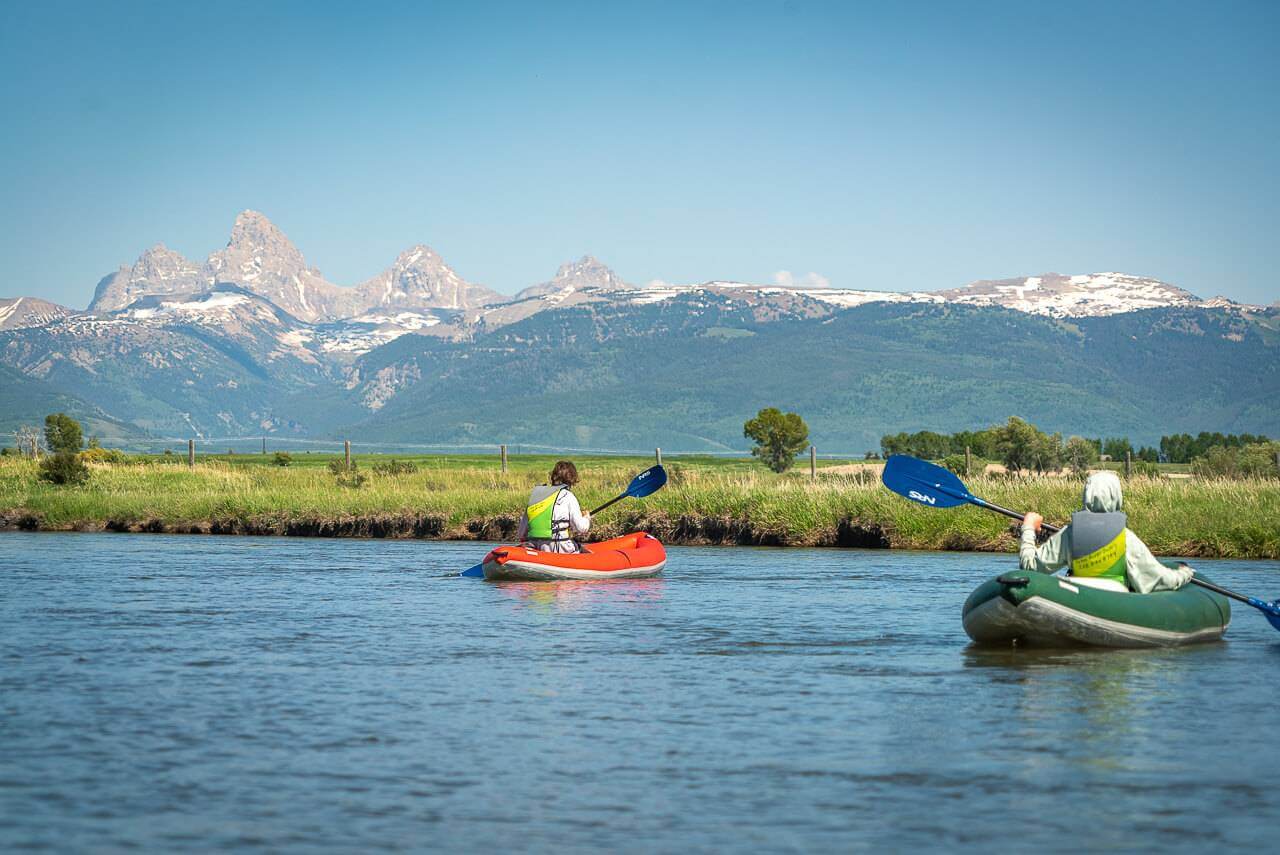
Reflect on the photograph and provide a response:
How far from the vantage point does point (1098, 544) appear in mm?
14477

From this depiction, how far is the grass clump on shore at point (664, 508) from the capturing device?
2604cm

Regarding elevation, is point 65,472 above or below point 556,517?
above

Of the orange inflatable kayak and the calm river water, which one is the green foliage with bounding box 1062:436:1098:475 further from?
the calm river water

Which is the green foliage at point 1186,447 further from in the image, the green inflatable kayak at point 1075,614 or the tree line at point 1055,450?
the green inflatable kayak at point 1075,614

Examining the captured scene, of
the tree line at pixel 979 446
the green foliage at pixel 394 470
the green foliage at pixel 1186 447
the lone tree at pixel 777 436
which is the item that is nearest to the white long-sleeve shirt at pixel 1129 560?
the green foliage at pixel 394 470

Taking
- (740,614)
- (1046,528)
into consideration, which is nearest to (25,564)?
(740,614)

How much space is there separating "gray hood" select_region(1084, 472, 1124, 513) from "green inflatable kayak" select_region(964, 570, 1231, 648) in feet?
2.30

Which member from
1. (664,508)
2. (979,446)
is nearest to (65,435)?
(979,446)

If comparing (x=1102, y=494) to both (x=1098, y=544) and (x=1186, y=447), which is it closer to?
(x=1098, y=544)

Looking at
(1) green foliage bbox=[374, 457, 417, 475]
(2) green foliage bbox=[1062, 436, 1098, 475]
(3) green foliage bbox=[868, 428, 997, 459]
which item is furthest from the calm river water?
(3) green foliage bbox=[868, 428, 997, 459]

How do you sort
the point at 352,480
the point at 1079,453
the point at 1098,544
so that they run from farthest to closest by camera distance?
the point at 1079,453 → the point at 352,480 → the point at 1098,544

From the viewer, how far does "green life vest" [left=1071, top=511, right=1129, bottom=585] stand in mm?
14422

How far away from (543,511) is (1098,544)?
9.14m

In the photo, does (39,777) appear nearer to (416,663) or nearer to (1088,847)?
(416,663)
